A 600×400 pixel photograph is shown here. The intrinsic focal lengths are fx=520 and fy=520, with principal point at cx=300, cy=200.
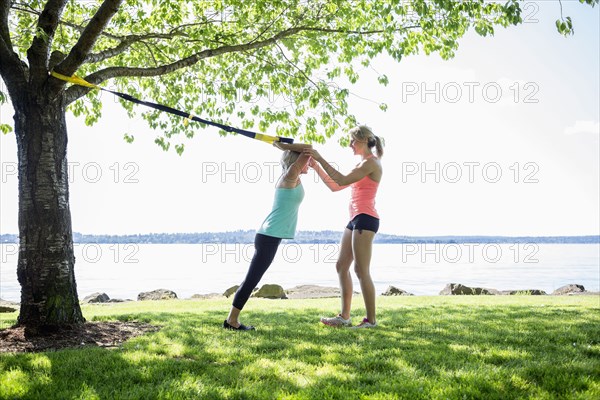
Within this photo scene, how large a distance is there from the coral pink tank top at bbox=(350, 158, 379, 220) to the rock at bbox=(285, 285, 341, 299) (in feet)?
38.4

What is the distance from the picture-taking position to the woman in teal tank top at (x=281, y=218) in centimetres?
654

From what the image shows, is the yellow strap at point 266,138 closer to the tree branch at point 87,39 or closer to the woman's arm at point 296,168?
the woman's arm at point 296,168

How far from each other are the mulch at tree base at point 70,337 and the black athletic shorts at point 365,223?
3.19m

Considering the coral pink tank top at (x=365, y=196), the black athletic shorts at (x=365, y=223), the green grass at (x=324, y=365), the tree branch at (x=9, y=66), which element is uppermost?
the tree branch at (x=9, y=66)

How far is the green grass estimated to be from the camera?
411 cm

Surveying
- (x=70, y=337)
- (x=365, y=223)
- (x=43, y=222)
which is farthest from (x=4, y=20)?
(x=365, y=223)

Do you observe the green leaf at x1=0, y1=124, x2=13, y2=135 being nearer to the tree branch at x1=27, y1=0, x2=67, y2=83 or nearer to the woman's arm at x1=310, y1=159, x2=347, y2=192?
the tree branch at x1=27, y1=0, x2=67, y2=83

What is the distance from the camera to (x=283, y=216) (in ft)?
21.4

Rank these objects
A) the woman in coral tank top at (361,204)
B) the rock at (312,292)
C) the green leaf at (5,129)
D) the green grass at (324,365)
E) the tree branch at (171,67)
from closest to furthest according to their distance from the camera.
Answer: the green grass at (324,365)
the woman in coral tank top at (361,204)
the tree branch at (171,67)
the green leaf at (5,129)
the rock at (312,292)

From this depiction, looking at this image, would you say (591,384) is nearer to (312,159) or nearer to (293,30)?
(312,159)

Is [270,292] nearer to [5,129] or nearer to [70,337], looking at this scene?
[5,129]

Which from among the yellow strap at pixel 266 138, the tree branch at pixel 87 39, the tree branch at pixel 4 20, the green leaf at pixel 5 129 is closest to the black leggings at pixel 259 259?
the yellow strap at pixel 266 138

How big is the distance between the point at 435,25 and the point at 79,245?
449 feet

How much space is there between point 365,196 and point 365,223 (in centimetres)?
35
